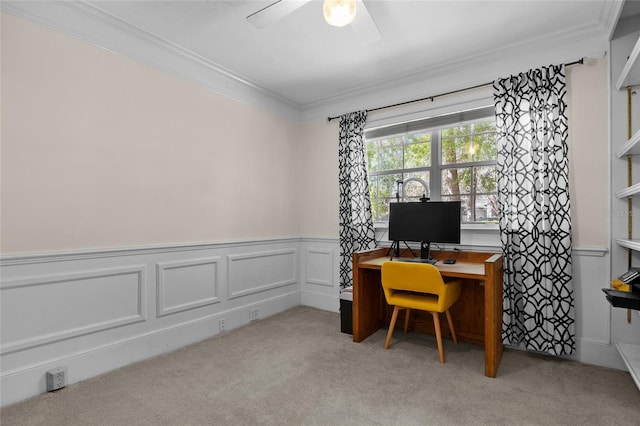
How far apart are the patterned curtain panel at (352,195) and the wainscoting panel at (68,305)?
209 centimetres

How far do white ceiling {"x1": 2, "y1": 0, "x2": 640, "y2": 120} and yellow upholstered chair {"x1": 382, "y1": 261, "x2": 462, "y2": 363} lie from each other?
5.73 ft

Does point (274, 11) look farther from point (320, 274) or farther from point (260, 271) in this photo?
point (320, 274)

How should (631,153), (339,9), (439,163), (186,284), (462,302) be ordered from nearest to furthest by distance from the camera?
(339,9) < (631,153) < (186,284) < (462,302) < (439,163)

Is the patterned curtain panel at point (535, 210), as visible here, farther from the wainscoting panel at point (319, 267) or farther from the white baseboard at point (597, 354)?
the wainscoting panel at point (319, 267)

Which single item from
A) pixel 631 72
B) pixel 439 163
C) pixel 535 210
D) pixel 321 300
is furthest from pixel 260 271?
pixel 631 72

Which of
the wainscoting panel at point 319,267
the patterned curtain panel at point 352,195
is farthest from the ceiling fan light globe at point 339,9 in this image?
the wainscoting panel at point 319,267

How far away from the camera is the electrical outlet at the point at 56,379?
2143mm

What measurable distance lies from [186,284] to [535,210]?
10.2ft

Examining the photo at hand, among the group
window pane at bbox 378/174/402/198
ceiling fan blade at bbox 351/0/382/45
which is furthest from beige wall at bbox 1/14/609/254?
ceiling fan blade at bbox 351/0/382/45

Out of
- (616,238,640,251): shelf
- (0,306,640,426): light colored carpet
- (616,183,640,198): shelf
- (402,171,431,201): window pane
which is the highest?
(402,171,431,201): window pane

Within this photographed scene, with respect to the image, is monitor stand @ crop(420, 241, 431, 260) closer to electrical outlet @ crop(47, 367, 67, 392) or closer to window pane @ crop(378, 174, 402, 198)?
window pane @ crop(378, 174, 402, 198)

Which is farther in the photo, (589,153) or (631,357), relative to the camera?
(589,153)

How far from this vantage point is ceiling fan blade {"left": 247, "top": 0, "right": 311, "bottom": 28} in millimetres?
1963

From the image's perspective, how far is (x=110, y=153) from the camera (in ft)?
8.21
